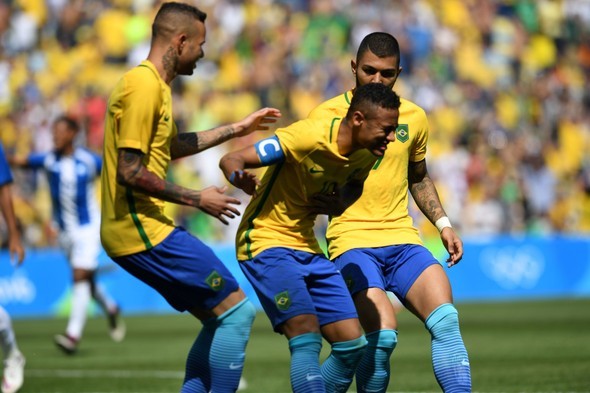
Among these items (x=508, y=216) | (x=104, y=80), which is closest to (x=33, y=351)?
(x=104, y=80)

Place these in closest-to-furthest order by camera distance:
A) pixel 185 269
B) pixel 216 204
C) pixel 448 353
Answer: pixel 216 204
pixel 185 269
pixel 448 353

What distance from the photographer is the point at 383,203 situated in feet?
25.8

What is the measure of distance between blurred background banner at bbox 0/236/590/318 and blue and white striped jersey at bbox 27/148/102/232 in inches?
197

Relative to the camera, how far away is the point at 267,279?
Result: 7137 mm

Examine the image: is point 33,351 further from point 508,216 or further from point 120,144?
point 508,216

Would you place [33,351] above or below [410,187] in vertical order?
below

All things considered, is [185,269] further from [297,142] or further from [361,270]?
[361,270]

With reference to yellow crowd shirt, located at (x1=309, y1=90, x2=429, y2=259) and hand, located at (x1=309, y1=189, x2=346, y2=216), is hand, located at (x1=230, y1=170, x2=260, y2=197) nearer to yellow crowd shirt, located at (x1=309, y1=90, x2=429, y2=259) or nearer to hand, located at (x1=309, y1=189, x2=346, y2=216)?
hand, located at (x1=309, y1=189, x2=346, y2=216)

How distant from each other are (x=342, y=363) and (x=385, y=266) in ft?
2.73

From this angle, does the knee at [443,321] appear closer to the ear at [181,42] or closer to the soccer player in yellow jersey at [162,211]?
the soccer player in yellow jersey at [162,211]

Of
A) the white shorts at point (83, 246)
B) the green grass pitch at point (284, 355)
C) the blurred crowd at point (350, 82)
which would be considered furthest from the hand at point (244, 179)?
the blurred crowd at point (350, 82)

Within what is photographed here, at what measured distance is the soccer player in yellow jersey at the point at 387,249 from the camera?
7.55 meters

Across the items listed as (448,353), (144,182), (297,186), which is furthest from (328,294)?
(144,182)

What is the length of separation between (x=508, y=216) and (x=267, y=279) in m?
18.9
